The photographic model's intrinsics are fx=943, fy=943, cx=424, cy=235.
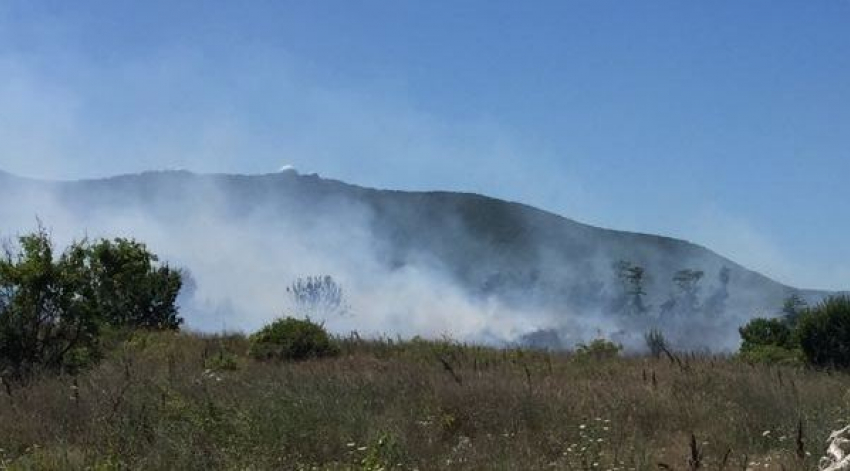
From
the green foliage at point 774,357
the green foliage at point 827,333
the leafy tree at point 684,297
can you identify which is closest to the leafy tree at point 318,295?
the leafy tree at point 684,297

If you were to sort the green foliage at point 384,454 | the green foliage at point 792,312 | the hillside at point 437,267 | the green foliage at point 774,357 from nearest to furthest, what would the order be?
the green foliage at point 384,454 < the green foliage at point 774,357 < the green foliage at point 792,312 < the hillside at point 437,267

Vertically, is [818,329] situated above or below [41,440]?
above

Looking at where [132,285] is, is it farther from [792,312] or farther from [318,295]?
[318,295]

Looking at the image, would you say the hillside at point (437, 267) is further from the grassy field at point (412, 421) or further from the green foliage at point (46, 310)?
the grassy field at point (412, 421)

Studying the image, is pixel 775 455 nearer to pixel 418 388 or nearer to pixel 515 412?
pixel 515 412

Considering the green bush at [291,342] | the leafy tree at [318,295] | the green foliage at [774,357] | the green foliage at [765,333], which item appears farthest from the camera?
the leafy tree at [318,295]

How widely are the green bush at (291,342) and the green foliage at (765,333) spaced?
11.5m

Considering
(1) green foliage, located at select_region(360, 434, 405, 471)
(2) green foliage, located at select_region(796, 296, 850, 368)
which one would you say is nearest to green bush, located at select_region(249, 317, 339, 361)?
(2) green foliage, located at select_region(796, 296, 850, 368)

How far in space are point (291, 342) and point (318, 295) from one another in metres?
154

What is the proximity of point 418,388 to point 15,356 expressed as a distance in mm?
6370

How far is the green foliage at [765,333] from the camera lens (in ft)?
85.3

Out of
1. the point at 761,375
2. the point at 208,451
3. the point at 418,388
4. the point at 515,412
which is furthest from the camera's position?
the point at 761,375

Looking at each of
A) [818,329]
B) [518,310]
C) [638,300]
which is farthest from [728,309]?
[818,329]

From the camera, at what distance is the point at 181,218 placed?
194375 mm
